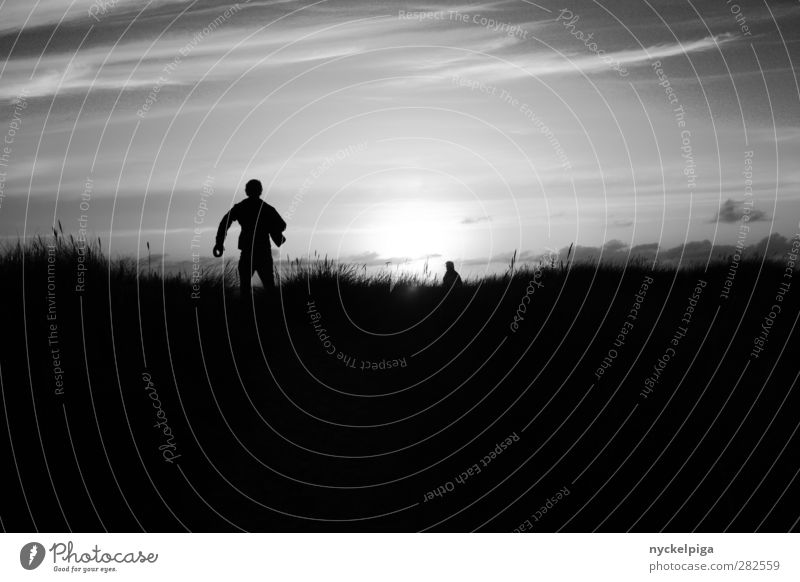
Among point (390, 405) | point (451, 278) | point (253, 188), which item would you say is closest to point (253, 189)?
point (253, 188)

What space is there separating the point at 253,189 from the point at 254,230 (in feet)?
1.78

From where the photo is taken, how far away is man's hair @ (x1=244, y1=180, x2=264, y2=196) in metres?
13.1

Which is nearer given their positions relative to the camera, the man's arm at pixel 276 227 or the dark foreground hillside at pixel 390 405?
the dark foreground hillside at pixel 390 405

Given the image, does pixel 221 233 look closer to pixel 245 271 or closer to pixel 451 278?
pixel 245 271

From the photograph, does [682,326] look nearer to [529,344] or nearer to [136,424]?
[529,344]

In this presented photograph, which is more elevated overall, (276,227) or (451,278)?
(276,227)

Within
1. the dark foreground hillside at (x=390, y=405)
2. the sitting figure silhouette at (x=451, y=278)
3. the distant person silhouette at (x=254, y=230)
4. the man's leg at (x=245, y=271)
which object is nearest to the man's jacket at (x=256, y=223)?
the distant person silhouette at (x=254, y=230)

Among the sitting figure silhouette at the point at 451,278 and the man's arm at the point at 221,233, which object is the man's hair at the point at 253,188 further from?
the sitting figure silhouette at the point at 451,278

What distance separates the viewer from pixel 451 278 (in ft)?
44.5

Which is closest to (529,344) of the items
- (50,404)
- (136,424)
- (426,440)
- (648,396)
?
(648,396)

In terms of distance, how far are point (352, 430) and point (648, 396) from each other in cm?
343

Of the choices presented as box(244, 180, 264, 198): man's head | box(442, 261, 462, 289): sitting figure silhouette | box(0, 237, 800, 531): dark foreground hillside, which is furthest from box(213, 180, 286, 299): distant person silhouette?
box(442, 261, 462, 289): sitting figure silhouette

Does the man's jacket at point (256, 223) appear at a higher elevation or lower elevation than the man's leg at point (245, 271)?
higher

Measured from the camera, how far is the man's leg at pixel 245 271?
13250 millimetres
